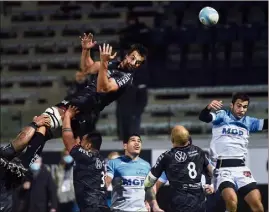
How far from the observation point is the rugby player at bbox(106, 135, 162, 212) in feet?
39.3

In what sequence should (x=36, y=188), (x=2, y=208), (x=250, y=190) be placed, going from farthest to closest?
(x=36, y=188)
(x=2, y=208)
(x=250, y=190)

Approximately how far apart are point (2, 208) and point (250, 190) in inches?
139

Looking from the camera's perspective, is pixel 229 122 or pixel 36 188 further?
pixel 36 188

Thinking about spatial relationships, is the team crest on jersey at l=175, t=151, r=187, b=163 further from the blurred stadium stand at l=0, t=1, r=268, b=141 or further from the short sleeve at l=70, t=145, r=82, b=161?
the blurred stadium stand at l=0, t=1, r=268, b=141

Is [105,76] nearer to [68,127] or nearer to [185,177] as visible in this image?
[68,127]

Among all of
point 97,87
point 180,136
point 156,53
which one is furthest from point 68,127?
point 156,53

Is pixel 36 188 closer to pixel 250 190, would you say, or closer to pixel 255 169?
pixel 255 169

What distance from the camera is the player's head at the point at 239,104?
11.3 m

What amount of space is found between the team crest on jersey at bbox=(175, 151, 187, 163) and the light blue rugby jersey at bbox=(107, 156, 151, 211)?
1133 millimetres

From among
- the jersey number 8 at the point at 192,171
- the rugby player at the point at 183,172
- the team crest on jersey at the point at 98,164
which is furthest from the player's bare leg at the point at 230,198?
the team crest on jersey at the point at 98,164

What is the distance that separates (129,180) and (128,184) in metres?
0.06

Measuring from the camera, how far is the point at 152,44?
17.8 metres

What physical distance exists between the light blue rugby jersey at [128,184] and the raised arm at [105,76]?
5.88 ft

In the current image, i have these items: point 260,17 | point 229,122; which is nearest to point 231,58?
point 260,17
